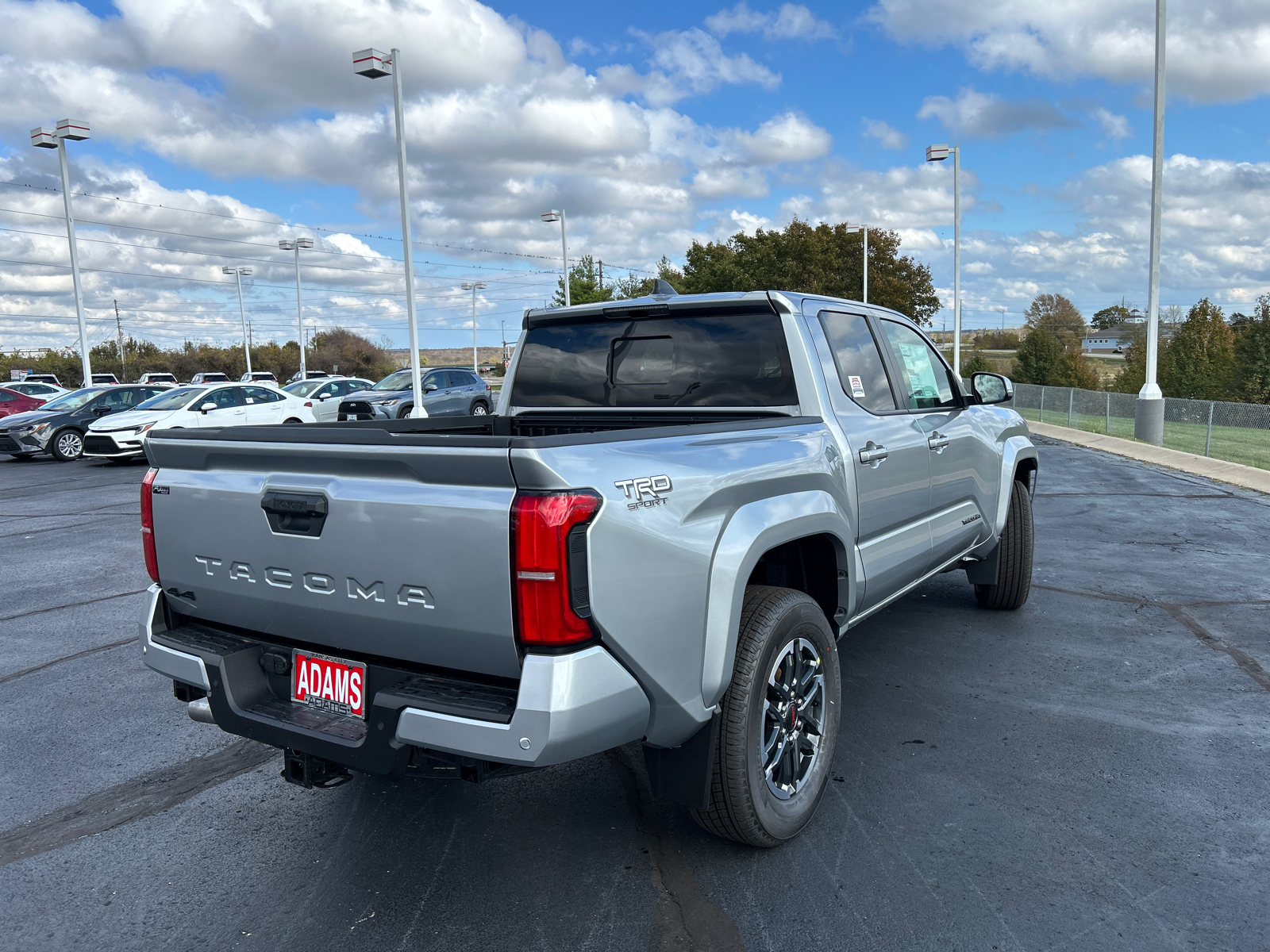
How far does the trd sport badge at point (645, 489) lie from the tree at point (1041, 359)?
3234 inches

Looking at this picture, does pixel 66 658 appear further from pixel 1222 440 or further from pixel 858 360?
pixel 1222 440

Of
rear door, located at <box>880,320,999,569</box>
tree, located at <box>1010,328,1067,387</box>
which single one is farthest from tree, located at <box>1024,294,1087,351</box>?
rear door, located at <box>880,320,999,569</box>

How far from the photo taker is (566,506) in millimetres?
2363

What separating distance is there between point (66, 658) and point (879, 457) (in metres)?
4.96

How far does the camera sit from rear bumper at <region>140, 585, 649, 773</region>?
2.37m

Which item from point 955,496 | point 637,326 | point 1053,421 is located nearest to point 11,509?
point 637,326

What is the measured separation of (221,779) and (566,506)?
2.51m

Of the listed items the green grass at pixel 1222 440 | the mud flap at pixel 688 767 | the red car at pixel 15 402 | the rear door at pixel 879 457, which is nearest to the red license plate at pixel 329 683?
the mud flap at pixel 688 767

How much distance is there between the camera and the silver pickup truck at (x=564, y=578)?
94.4 inches

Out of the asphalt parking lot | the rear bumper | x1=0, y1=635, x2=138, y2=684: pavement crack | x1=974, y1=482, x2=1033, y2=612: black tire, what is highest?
the rear bumper

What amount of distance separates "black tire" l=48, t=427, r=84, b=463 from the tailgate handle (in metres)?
20.0

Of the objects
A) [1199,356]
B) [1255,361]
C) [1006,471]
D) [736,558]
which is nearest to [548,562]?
[736,558]

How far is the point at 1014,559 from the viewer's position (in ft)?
19.8

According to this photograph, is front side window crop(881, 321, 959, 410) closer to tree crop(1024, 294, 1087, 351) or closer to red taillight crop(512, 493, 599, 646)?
red taillight crop(512, 493, 599, 646)
